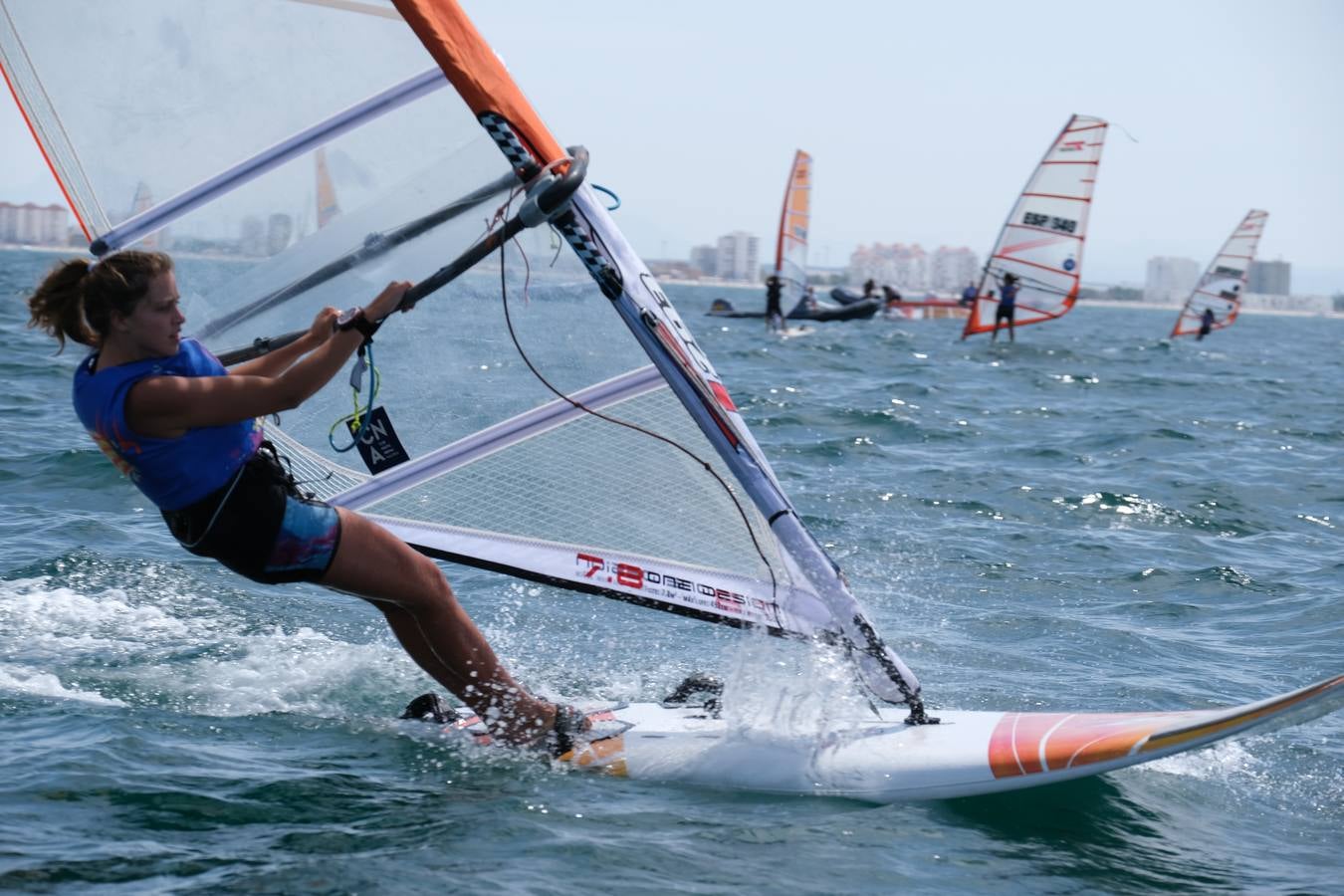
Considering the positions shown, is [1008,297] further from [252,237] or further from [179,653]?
[252,237]

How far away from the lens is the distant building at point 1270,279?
606ft

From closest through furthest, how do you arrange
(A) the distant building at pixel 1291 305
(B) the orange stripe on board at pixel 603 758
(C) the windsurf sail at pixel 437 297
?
(C) the windsurf sail at pixel 437 297 → (B) the orange stripe on board at pixel 603 758 → (A) the distant building at pixel 1291 305

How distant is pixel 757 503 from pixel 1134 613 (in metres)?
2.75

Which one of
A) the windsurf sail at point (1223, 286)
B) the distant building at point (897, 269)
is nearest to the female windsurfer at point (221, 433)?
the windsurf sail at point (1223, 286)

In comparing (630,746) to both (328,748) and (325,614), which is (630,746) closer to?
(328,748)

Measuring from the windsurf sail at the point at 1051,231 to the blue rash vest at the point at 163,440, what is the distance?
20219mm

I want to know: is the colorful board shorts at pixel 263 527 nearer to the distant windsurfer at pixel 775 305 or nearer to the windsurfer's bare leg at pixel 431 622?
the windsurfer's bare leg at pixel 431 622

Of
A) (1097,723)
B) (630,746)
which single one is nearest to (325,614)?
(630,746)

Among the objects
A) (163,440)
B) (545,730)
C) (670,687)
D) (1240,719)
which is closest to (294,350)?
(163,440)

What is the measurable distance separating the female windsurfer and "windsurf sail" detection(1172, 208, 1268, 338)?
2984 centimetres

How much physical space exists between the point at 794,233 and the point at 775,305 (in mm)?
1696

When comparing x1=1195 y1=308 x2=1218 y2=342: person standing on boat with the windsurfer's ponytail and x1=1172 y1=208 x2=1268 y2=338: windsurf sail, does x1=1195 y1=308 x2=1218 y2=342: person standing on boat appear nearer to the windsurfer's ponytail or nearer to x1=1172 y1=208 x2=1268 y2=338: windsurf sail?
x1=1172 y1=208 x2=1268 y2=338: windsurf sail

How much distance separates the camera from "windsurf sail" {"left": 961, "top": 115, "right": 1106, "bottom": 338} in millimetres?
21844

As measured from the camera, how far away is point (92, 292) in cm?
311
